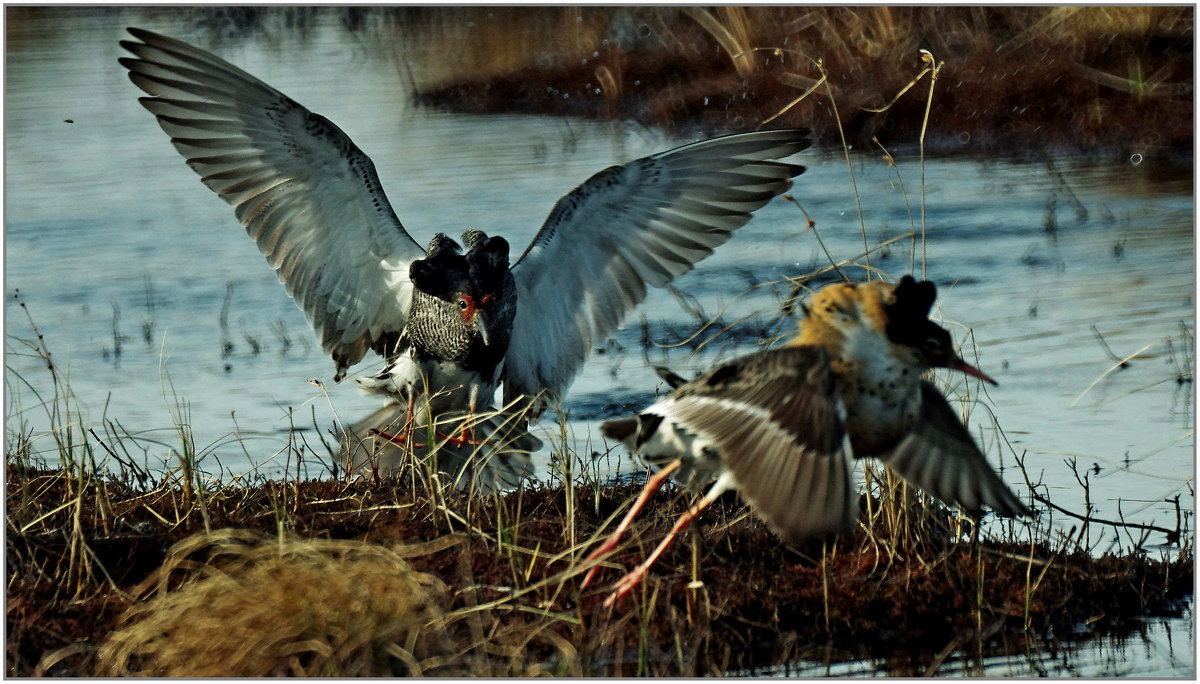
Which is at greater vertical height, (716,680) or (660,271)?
(660,271)

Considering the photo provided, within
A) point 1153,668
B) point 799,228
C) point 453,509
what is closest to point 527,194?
point 799,228

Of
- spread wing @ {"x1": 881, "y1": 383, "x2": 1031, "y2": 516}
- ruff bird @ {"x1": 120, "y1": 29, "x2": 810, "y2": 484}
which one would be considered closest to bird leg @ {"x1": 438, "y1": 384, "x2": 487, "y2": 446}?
ruff bird @ {"x1": 120, "y1": 29, "x2": 810, "y2": 484}

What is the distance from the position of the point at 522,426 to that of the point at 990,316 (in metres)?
3.17

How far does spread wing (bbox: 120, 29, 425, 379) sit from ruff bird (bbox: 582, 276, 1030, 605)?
196cm

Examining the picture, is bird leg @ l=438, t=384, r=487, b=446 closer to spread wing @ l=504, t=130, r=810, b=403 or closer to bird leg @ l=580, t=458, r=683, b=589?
spread wing @ l=504, t=130, r=810, b=403

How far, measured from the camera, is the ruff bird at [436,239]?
5.79 meters

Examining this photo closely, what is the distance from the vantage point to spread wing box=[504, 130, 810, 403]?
19.9 feet

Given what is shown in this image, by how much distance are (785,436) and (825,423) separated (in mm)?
115

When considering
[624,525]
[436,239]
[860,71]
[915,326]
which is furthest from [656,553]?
[860,71]

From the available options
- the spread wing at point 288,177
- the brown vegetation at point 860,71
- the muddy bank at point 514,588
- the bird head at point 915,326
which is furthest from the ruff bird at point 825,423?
the brown vegetation at point 860,71

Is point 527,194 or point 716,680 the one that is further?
point 527,194

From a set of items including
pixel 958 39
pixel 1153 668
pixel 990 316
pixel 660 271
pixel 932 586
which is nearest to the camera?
pixel 1153 668

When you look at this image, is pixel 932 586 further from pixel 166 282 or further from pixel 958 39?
pixel 958 39

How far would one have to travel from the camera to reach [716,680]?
3.79m
